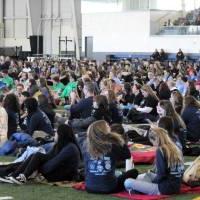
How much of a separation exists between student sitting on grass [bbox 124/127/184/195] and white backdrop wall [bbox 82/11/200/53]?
88.9 feet

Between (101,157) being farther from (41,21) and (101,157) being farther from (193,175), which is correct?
(41,21)

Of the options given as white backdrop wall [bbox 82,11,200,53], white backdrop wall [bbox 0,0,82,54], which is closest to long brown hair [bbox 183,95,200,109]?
white backdrop wall [bbox 82,11,200,53]

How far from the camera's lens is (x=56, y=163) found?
8.20 m

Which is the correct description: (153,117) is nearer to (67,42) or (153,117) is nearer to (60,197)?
(60,197)

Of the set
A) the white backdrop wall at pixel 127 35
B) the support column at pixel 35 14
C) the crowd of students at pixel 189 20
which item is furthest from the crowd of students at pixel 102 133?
the support column at pixel 35 14

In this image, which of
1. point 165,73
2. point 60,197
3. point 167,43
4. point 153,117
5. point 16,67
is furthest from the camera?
point 167,43

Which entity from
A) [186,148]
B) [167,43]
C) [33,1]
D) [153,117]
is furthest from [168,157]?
[33,1]

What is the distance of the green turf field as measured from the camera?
7691 millimetres

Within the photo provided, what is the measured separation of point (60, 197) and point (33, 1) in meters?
39.2

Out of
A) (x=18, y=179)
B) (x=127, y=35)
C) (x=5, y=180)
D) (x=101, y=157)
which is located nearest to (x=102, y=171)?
(x=101, y=157)

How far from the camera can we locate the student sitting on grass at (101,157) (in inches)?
297

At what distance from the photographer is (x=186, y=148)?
10984 millimetres

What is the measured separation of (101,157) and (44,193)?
39.0 inches

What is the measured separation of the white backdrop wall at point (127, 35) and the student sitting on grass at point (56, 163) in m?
26.5
